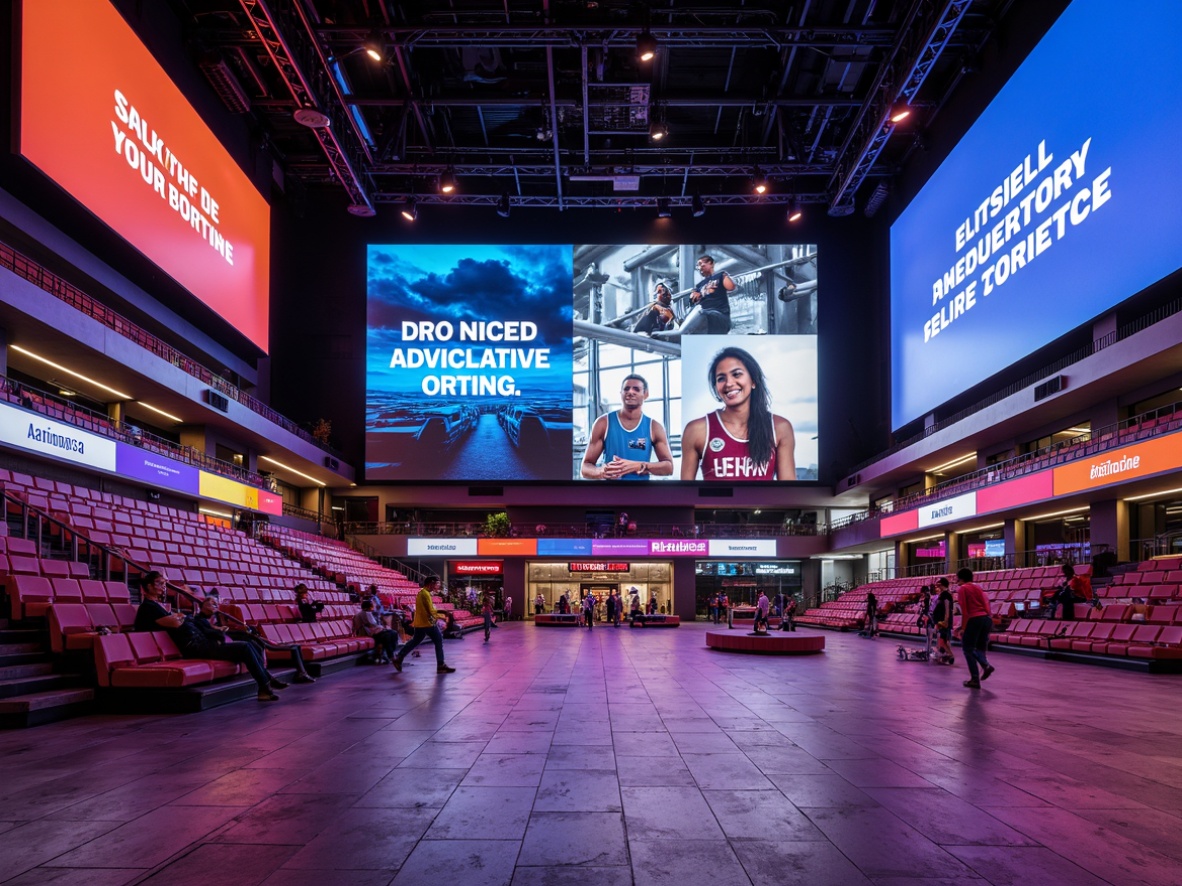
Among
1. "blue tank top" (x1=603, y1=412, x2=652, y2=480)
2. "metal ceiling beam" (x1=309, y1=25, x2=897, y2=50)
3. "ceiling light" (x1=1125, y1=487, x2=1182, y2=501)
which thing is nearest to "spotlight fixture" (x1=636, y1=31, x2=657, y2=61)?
"metal ceiling beam" (x1=309, y1=25, x2=897, y2=50)

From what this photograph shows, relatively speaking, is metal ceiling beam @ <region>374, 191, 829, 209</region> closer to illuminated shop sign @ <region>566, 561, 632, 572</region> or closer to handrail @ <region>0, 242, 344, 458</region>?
handrail @ <region>0, 242, 344, 458</region>

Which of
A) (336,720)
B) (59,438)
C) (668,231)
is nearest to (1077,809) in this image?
(336,720)

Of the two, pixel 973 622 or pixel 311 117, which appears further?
pixel 311 117

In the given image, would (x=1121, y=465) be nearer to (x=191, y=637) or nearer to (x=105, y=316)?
(x=191, y=637)

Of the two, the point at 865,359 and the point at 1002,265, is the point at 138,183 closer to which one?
the point at 1002,265

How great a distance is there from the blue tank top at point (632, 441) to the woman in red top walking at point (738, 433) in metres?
1.56

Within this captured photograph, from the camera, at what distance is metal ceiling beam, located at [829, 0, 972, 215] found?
20.1 meters

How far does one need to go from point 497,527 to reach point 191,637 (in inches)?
1067

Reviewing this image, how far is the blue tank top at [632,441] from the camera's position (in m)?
34.9

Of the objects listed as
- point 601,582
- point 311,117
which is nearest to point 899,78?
point 311,117

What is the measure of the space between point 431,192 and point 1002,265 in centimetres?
2131

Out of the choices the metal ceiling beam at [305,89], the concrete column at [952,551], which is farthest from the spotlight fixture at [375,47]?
the concrete column at [952,551]

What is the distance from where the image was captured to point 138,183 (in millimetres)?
19266

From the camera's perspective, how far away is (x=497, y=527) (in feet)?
115
